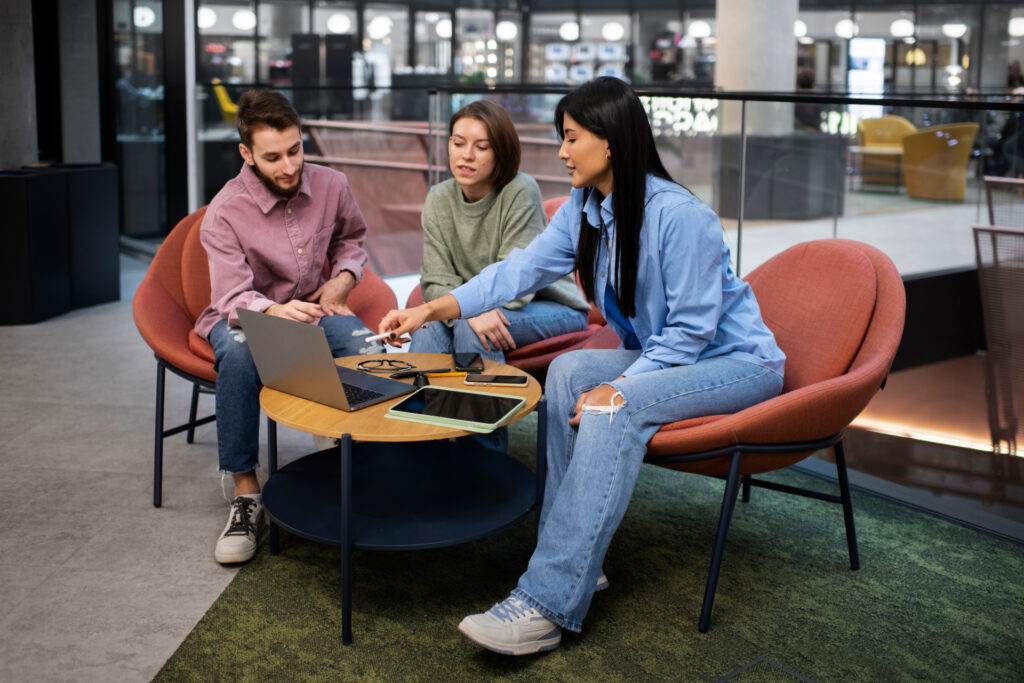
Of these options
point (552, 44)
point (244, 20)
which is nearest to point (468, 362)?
point (244, 20)

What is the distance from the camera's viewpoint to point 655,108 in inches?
187

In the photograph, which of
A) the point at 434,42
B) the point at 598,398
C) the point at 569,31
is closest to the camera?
the point at 598,398

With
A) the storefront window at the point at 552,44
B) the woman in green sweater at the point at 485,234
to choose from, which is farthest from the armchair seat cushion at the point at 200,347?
the storefront window at the point at 552,44

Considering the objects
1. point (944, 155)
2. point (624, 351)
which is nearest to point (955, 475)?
point (624, 351)

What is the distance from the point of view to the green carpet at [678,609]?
2207 mm

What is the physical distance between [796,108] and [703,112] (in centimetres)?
54

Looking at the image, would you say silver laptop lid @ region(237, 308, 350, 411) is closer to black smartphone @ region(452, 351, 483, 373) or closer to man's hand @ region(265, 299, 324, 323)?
man's hand @ region(265, 299, 324, 323)

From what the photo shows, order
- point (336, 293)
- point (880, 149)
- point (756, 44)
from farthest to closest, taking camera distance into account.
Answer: point (756, 44) → point (880, 149) → point (336, 293)

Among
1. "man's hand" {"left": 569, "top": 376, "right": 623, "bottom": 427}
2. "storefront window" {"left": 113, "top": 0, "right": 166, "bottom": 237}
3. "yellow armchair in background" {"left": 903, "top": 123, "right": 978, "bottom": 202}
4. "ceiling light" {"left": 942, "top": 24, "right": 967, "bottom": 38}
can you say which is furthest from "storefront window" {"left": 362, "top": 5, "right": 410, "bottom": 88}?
"man's hand" {"left": 569, "top": 376, "right": 623, "bottom": 427}

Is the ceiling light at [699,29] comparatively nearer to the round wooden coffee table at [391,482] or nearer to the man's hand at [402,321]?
the round wooden coffee table at [391,482]

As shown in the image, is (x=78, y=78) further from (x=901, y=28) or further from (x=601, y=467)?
(x=901, y=28)

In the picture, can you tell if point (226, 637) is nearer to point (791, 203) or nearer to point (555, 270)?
point (555, 270)

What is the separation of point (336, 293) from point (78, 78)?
537 centimetres

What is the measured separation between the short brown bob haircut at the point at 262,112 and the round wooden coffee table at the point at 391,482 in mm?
743
